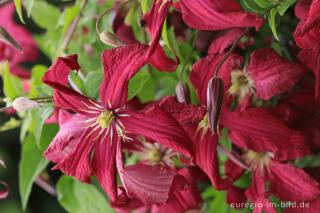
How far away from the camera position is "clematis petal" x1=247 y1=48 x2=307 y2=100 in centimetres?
40

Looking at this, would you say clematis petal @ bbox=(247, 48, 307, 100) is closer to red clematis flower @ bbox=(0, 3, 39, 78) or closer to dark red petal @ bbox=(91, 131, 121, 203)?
dark red petal @ bbox=(91, 131, 121, 203)

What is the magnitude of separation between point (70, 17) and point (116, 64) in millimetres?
162

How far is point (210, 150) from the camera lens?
0.39m

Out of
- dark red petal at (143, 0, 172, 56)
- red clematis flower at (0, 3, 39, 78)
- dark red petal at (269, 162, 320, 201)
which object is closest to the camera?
dark red petal at (143, 0, 172, 56)

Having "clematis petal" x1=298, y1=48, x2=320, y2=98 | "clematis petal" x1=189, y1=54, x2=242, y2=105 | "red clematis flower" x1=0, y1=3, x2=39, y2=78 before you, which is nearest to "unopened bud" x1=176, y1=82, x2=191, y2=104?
"clematis petal" x1=189, y1=54, x2=242, y2=105

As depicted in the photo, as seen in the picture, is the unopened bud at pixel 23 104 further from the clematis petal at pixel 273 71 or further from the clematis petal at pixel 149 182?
the clematis petal at pixel 273 71

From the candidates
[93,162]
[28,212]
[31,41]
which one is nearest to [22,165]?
[93,162]

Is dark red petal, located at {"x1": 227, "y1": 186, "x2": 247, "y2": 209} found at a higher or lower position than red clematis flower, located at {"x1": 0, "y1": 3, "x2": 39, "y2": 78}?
lower

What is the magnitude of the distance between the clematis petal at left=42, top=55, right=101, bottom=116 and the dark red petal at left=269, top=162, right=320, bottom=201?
20 centimetres

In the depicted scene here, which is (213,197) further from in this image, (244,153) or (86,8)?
(86,8)

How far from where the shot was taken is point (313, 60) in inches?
15.0

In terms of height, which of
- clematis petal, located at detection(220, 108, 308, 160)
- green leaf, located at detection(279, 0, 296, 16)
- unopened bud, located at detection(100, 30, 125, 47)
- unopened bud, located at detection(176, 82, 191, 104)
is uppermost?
green leaf, located at detection(279, 0, 296, 16)

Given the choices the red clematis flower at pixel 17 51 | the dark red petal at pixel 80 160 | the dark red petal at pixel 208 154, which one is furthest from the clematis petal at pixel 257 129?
the red clematis flower at pixel 17 51

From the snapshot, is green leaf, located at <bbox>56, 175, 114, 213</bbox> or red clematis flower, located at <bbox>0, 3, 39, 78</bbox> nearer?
green leaf, located at <bbox>56, 175, 114, 213</bbox>
